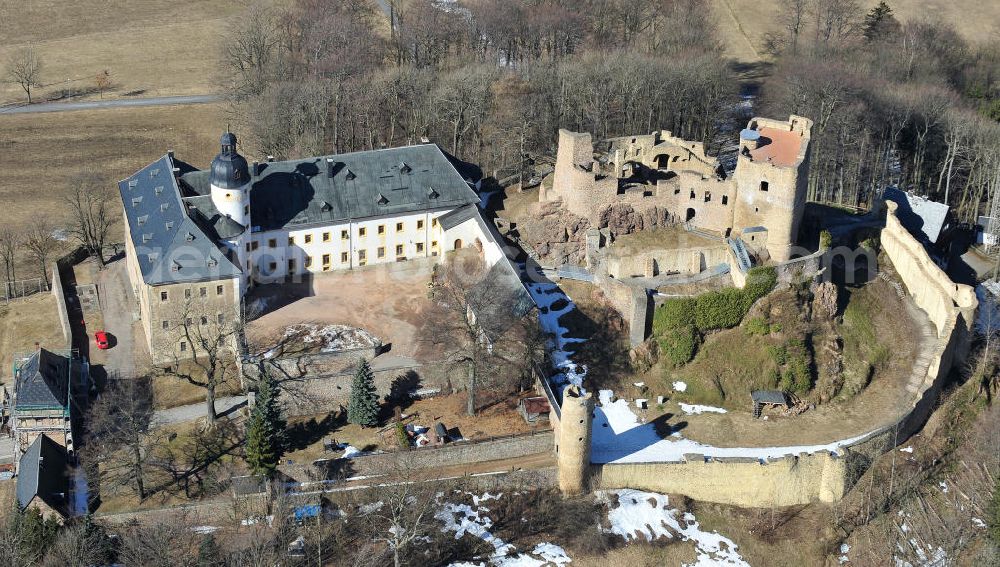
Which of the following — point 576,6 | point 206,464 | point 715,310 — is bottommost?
point 206,464

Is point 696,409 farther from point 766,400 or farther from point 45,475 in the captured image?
point 45,475

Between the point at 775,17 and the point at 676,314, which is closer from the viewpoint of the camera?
the point at 676,314

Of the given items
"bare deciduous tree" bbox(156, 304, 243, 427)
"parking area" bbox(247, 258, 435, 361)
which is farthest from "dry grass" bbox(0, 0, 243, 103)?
"bare deciduous tree" bbox(156, 304, 243, 427)

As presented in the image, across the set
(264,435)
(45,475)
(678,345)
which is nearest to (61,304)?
(45,475)

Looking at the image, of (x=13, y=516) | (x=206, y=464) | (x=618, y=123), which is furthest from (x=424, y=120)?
(x=13, y=516)

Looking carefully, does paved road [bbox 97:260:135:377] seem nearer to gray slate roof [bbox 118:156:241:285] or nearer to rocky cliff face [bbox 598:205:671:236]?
gray slate roof [bbox 118:156:241:285]

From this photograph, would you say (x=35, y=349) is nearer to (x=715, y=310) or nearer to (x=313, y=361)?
(x=313, y=361)

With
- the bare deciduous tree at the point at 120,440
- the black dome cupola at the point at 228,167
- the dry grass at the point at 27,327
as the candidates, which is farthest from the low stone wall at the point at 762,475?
the dry grass at the point at 27,327

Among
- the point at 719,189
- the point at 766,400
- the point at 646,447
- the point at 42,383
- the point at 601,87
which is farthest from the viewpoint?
the point at 601,87
